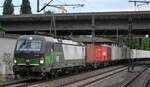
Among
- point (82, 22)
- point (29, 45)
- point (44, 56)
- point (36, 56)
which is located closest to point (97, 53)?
point (82, 22)

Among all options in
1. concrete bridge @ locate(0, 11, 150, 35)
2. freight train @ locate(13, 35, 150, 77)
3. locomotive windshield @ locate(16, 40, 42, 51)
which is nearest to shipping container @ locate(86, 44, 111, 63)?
concrete bridge @ locate(0, 11, 150, 35)

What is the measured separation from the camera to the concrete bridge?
53594mm

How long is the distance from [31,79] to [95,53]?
16962 mm

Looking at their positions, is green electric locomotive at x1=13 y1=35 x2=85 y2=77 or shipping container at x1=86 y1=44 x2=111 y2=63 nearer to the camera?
green electric locomotive at x1=13 y1=35 x2=85 y2=77

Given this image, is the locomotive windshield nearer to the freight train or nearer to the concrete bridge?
the freight train

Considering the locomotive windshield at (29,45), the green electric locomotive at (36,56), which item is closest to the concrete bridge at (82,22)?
the green electric locomotive at (36,56)

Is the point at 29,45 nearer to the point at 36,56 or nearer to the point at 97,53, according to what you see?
the point at 36,56

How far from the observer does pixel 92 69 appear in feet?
132

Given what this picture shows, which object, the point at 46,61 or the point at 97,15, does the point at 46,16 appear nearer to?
the point at 97,15

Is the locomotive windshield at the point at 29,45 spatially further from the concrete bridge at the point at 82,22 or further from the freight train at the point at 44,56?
the concrete bridge at the point at 82,22

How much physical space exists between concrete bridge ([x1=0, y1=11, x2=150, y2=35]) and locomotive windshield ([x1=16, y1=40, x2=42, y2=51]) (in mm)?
29330

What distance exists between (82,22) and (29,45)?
32980 millimetres

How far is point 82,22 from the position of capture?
5594 centimetres

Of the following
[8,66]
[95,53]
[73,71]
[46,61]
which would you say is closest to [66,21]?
[95,53]
